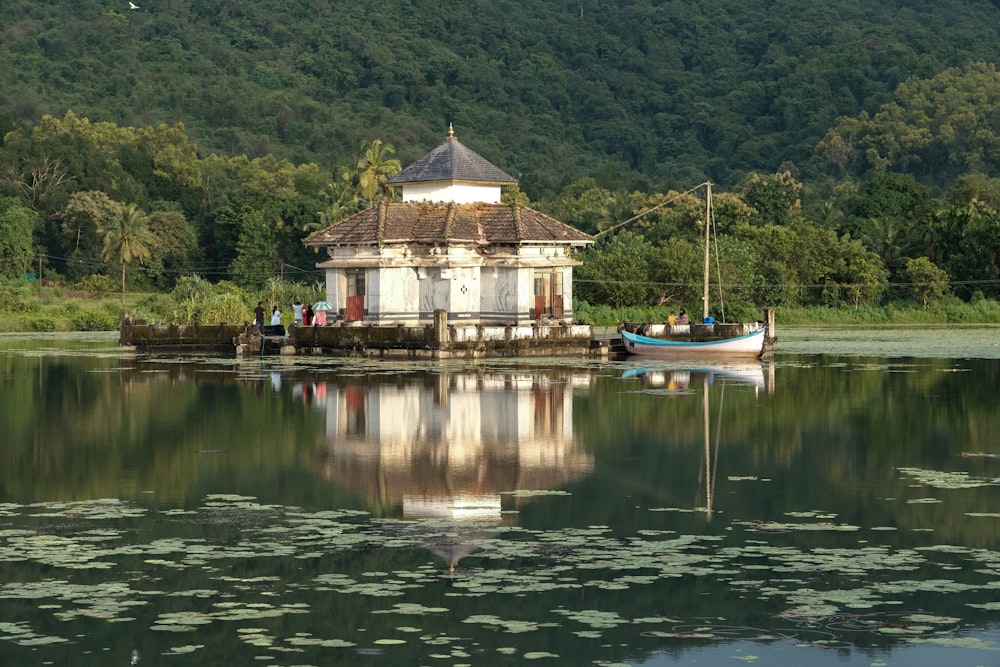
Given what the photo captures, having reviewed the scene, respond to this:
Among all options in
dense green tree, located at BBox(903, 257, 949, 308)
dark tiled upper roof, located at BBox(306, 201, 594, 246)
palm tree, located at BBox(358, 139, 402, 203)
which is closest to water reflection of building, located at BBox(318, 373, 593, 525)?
dark tiled upper roof, located at BBox(306, 201, 594, 246)

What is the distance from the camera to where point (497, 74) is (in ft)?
563

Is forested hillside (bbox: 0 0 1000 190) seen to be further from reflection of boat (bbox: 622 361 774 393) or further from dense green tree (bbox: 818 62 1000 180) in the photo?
reflection of boat (bbox: 622 361 774 393)

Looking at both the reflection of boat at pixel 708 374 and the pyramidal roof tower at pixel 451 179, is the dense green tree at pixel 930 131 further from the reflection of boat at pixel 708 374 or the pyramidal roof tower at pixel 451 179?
the reflection of boat at pixel 708 374

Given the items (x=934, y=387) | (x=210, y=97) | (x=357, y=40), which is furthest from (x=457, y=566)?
(x=357, y=40)

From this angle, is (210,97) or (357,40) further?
(357,40)

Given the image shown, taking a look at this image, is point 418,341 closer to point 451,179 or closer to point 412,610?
point 451,179

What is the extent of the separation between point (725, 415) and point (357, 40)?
145 metres

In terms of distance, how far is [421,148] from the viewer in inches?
5635

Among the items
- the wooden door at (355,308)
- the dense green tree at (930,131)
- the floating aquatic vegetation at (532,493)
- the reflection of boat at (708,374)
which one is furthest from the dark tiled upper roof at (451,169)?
the dense green tree at (930,131)

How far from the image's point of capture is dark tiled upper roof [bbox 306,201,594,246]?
1998 inches

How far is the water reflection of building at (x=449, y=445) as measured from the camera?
1908 centimetres

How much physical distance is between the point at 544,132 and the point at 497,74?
10956 millimetres

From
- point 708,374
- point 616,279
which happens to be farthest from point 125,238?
point 708,374

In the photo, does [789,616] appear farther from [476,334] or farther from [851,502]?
[476,334]
